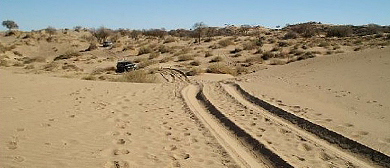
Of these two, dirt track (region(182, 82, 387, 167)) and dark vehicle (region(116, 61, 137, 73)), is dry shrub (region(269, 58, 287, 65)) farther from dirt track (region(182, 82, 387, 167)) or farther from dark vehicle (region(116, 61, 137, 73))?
dirt track (region(182, 82, 387, 167))

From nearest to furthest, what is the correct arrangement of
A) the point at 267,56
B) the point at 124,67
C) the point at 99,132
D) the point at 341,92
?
the point at 99,132 < the point at 341,92 < the point at 124,67 < the point at 267,56

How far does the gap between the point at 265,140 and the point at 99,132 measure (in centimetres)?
382

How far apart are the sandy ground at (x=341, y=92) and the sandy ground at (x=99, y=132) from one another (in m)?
3.23

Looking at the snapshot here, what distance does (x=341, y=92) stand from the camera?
579 inches

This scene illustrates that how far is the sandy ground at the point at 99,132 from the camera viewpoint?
718cm

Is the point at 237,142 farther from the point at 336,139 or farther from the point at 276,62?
the point at 276,62

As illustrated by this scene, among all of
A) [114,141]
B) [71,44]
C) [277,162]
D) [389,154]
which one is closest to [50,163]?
[114,141]

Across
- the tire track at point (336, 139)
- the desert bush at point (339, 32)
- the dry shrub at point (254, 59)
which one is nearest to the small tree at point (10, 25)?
the desert bush at point (339, 32)

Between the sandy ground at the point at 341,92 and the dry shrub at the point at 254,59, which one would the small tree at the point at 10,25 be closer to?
the dry shrub at the point at 254,59

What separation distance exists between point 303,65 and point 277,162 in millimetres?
18137

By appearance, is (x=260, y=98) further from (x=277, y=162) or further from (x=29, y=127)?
(x=29, y=127)

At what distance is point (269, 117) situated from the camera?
10.9 m

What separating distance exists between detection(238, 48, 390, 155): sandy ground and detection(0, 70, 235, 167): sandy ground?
323 cm

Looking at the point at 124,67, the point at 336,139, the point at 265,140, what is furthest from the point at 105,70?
the point at 336,139
